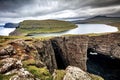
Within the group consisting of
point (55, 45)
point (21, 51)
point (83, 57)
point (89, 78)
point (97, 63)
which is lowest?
point (97, 63)

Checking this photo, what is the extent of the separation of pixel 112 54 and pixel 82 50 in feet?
83.4

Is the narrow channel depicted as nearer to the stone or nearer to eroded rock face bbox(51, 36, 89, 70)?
eroded rock face bbox(51, 36, 89, 70)

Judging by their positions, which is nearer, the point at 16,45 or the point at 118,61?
the point at 16,45

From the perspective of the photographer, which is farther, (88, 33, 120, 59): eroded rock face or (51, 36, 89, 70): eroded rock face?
(88, 33, 120, 59): eroded rock face

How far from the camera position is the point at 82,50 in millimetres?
106312

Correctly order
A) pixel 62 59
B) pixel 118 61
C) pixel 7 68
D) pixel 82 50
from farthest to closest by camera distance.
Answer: pixel 118 61 < pixel 82 50 < pixel 62 59 < pixel 7 68

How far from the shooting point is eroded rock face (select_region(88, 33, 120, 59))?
391ft

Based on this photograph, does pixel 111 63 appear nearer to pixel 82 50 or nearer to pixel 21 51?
pixel 82 50

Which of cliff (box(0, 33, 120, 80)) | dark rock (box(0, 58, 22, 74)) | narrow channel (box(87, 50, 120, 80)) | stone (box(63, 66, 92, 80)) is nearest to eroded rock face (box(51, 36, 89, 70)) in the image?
cliff (box(0, 33, 120, 80))

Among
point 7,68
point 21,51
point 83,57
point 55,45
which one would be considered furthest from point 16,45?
point 83,57

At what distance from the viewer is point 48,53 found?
80.0 metres

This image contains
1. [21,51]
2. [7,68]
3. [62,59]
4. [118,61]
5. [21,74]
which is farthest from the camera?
[118,61]

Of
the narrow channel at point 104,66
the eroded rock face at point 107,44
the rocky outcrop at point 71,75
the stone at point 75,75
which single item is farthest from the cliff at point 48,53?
the narrow channel at point 104,66

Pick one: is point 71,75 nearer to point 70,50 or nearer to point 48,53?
point 48,53
